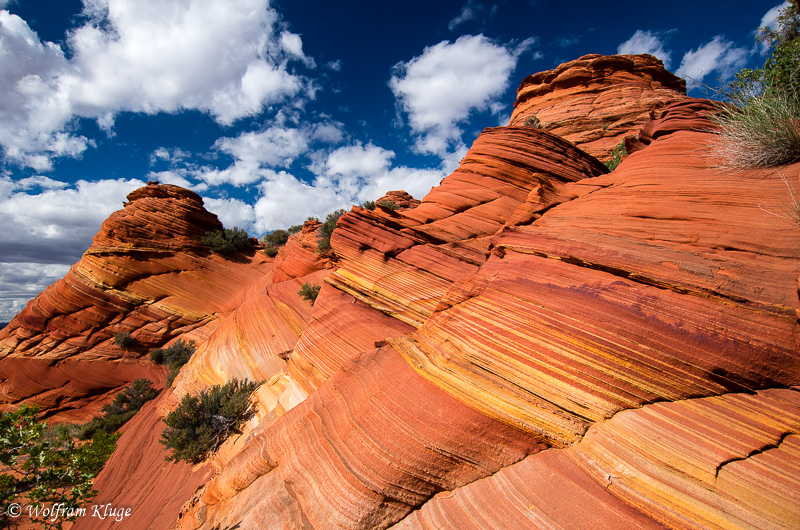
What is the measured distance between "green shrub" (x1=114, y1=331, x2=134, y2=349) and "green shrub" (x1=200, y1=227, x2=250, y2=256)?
784 centimetres

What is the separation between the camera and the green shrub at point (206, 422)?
32.5 feet

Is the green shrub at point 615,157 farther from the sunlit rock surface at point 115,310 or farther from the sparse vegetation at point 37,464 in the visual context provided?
the sunlit rock surface at point 115,310

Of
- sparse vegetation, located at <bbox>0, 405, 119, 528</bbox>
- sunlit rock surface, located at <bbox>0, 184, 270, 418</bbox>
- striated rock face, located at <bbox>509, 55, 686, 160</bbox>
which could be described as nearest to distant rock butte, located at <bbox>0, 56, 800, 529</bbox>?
sparse vegetation, located at <bbox>0, 405, 119, 528</bbox>

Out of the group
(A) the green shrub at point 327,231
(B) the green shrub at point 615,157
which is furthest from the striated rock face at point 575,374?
(A) the green shrub at point 327,231

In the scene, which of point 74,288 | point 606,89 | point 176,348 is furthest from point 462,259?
point 74,288

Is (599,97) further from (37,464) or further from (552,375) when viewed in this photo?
(37,464)

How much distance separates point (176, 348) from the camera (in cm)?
1938

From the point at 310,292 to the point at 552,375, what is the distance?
35.0ft

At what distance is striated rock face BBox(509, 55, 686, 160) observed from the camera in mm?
17719

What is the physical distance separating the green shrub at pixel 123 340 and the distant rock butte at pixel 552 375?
1134 centimetres

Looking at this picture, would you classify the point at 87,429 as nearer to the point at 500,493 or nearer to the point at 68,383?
the point at 68,383

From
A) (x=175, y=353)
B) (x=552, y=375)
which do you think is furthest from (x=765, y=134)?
(x=175, y=353)

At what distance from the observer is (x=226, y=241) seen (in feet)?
81.6

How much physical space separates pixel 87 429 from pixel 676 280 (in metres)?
23.4
